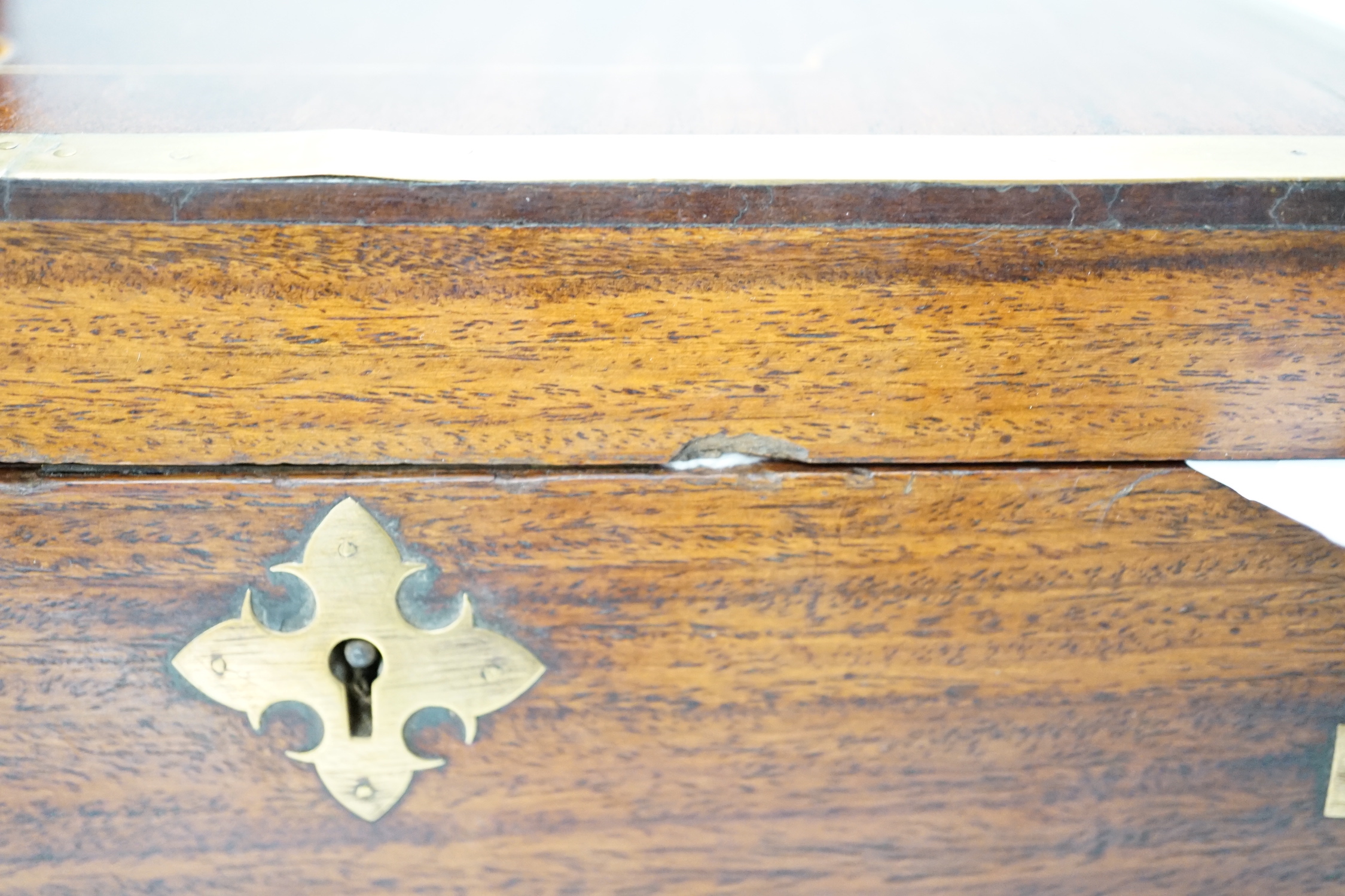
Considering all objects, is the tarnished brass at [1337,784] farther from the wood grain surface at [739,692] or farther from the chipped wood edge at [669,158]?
the chipped wood edge at [669,158]

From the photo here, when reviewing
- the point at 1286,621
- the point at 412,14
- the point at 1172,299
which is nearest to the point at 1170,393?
the point at 1172,299

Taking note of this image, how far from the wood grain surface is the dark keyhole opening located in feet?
0.11

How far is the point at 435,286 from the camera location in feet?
1.79

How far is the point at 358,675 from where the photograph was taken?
66 centimetres

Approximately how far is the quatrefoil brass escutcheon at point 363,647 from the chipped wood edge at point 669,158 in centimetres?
19

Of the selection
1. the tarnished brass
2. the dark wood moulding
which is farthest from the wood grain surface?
the dark wood moulding

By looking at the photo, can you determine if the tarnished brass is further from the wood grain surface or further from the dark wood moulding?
the dark wood moulding

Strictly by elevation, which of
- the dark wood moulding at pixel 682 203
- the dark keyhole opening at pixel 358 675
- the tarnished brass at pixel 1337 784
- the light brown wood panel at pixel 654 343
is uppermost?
the dark wood moulding at pixel 682 203

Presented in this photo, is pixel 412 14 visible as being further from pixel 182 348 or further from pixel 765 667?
pixel 765 667

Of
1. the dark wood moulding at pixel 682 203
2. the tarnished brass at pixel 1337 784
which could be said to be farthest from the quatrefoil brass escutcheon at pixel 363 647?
the tarnished brass at pixel 1337 784

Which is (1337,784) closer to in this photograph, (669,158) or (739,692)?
(739,692)

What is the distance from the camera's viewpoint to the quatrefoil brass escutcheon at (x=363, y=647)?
614 mm

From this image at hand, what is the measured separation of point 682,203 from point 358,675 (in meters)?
0.35

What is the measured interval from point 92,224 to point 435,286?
0.17 metres
